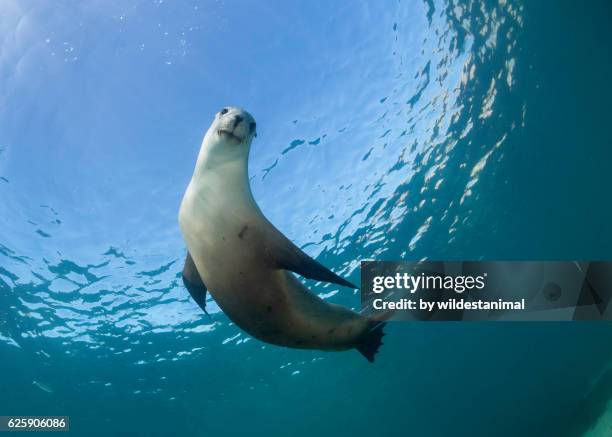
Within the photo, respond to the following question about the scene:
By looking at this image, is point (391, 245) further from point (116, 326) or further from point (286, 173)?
point (116, 326)

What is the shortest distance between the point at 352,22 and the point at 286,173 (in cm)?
411

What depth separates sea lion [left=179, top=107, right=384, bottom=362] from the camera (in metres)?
2.98

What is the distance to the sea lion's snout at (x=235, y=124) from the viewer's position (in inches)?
117

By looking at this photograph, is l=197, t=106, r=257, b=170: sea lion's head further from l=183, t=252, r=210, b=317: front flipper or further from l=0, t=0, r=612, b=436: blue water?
Result: l=0, t=0, r=612, b=436: blue water

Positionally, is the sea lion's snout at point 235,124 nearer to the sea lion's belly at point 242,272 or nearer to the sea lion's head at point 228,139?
the sea lion's head at point 228,139

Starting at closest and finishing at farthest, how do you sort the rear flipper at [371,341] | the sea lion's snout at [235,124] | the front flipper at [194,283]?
1. the sea lion's snout at [235,124]
2. the front flipper at [194,283]
3. the rear flipper at [371,341]

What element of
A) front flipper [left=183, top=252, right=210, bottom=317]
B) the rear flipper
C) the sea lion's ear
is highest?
front flipper [left=183, top=252, right=210, bottom=317]

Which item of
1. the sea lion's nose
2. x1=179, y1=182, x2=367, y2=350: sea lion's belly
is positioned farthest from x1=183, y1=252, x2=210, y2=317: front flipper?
the sea lion's nose

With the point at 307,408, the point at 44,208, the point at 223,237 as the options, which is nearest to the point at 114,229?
the point at 44,208

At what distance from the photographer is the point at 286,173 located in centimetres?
1117

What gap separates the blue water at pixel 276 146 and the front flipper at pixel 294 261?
290 inches

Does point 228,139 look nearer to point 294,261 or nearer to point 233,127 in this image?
point 233,127

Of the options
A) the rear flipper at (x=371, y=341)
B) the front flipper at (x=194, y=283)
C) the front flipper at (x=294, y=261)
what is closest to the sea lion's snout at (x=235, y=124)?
the front flipper at (x=294, y=261)

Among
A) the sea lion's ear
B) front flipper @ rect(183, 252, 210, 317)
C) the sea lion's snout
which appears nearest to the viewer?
the sea lion's ear
